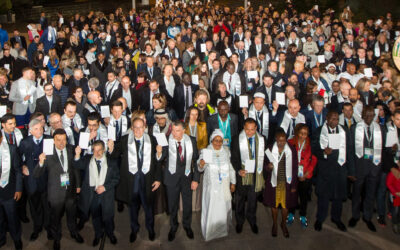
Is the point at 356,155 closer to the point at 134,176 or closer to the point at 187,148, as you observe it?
the point at 187,148

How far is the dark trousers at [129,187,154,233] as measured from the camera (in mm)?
5289

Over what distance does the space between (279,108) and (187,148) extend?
2658mm

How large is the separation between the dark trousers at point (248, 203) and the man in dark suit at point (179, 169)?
0.73m

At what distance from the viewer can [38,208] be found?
5.39 meters

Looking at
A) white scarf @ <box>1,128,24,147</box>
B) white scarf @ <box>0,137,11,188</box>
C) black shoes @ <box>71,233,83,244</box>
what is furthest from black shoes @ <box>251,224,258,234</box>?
white scarf @ <box>1,128,24,147</box>

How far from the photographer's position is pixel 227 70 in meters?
8.63

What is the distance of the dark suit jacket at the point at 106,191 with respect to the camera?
201 inches

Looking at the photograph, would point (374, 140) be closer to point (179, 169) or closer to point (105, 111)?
point (179, 169)

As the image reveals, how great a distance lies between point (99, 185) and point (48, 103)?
2763 millimetres

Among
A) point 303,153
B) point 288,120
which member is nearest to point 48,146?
point 303,153

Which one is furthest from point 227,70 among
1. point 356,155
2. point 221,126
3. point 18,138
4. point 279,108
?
point 18,138

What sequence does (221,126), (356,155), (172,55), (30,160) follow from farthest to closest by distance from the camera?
(172,55)
(221,126)
(356,155)
(30,160)

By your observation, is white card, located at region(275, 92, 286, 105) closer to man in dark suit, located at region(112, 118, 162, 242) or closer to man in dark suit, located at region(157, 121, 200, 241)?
man in dark suit, located at region(157, 121, 200, 241)

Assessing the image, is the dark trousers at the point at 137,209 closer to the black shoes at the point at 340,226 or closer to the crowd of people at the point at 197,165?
the crowd of people at the point at 197,165
